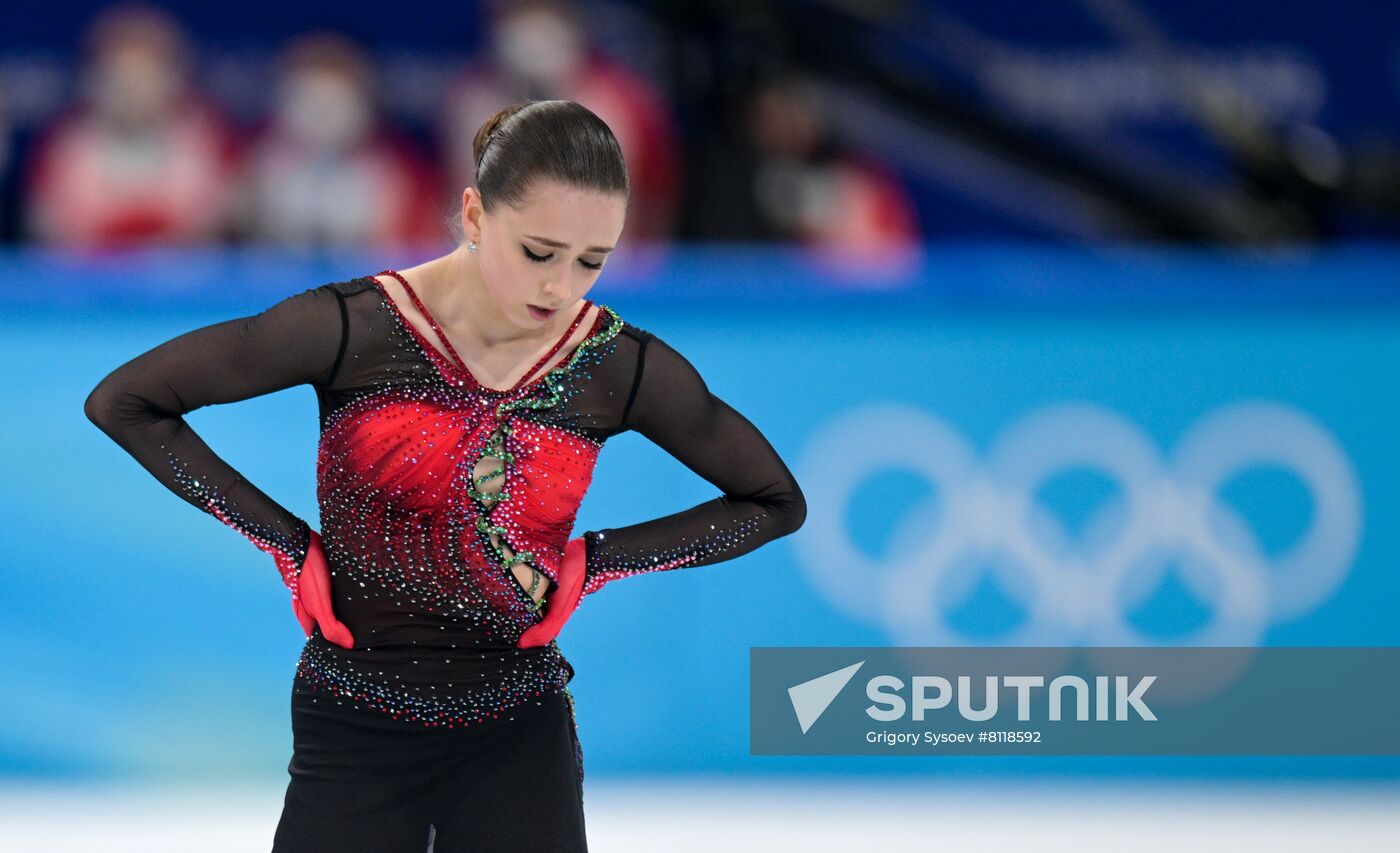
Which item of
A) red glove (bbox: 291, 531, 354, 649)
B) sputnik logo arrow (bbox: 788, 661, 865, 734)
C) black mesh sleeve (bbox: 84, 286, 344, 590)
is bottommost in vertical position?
red glove (bbox: 291, 531, 354, 649)

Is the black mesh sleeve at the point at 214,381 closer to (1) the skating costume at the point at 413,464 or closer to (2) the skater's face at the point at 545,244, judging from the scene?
(1) the skating costume at the point at 413,464

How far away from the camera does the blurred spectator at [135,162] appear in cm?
654

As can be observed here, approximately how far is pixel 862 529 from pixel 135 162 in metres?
3.28

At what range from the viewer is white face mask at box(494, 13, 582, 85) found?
22.1ft

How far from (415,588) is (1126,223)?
6.24 meters

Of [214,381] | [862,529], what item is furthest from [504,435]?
[862,529]

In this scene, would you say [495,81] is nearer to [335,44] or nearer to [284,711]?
[335,44]

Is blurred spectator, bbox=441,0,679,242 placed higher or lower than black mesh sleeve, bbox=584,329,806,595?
higher

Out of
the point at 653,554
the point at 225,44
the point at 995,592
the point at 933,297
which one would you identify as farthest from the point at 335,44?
the point at 653,554

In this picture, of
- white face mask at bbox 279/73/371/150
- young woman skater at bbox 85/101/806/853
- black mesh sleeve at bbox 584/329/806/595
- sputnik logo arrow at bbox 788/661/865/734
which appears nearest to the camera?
young woman skater at bbox 85/101/806/853

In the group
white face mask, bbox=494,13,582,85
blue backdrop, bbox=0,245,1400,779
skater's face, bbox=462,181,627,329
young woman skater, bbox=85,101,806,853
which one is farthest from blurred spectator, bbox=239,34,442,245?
skater's face, bbox=462,181,627,329

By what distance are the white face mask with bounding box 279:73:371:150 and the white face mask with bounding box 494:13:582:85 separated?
1.98 feet

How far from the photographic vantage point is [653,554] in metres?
2.95

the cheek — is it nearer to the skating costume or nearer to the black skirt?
the skating costume
